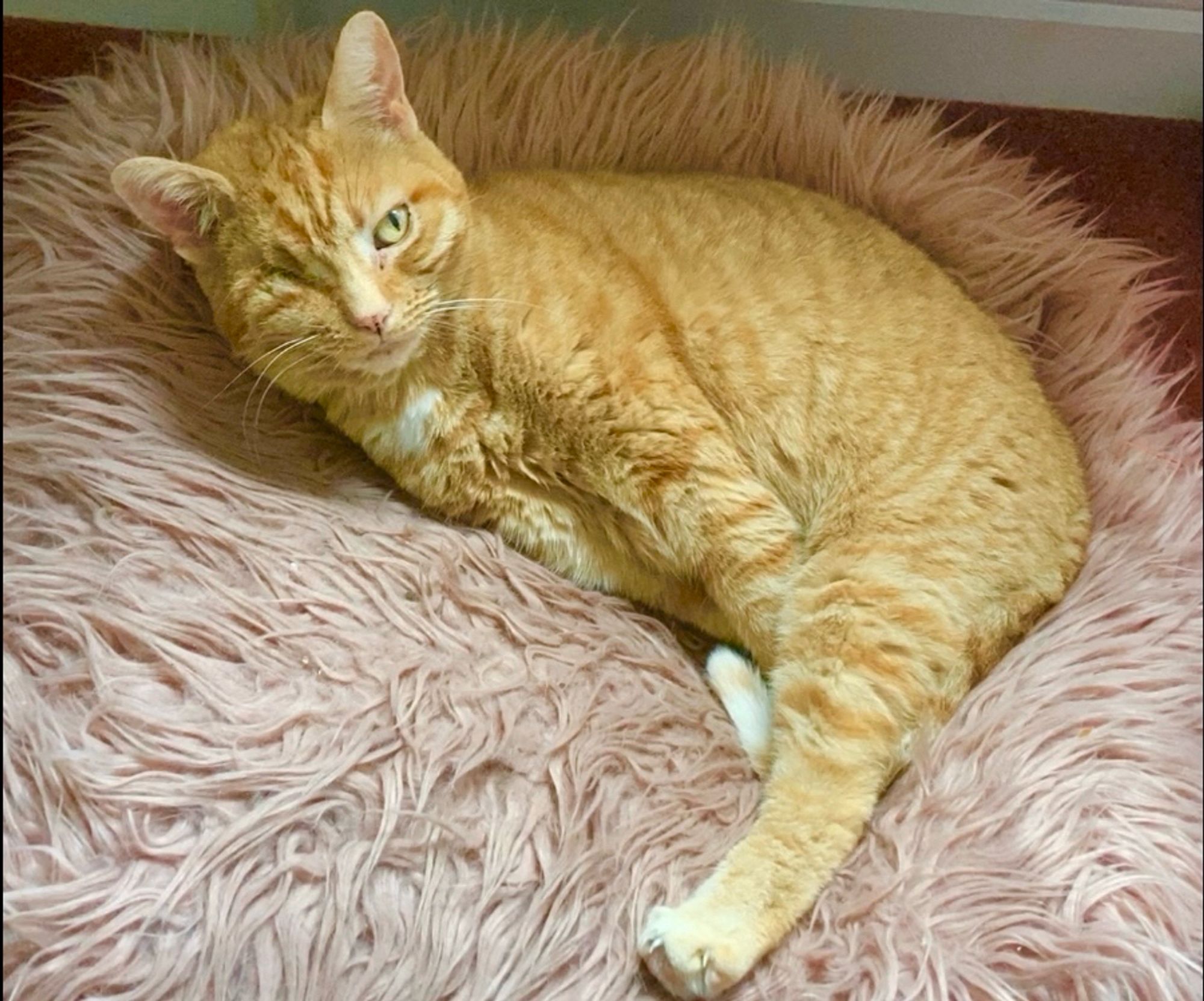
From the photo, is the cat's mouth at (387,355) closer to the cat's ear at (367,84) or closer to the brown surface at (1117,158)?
the cat's ear at (367,84)

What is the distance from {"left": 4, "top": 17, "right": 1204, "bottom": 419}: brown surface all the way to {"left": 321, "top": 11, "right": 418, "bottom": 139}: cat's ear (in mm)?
333

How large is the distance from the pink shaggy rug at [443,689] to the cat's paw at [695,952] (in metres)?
0.03

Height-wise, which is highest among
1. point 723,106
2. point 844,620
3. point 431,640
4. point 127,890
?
point 723,106

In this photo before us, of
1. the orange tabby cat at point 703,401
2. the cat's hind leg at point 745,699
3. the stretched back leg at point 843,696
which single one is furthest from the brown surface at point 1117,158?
the cat's hind leg at point 745,699

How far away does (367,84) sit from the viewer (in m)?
0.98

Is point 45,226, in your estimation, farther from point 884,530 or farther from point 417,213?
point 884,530

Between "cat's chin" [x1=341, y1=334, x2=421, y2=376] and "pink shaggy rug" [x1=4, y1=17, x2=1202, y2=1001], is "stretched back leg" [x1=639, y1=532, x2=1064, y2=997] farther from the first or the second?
"cat's chin" [x1=341, y1=334, x2=421, y2=376]

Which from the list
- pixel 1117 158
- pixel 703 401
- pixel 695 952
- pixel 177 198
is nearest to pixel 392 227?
pixel 177 198

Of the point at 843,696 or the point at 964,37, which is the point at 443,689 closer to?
the point at 843,696

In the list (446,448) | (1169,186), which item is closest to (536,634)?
(446,448)

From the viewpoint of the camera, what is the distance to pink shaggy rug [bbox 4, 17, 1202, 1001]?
0.87 m

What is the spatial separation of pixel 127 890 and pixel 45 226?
67 centimetres

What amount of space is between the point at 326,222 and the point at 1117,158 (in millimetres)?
908

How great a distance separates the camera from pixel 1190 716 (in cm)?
99
